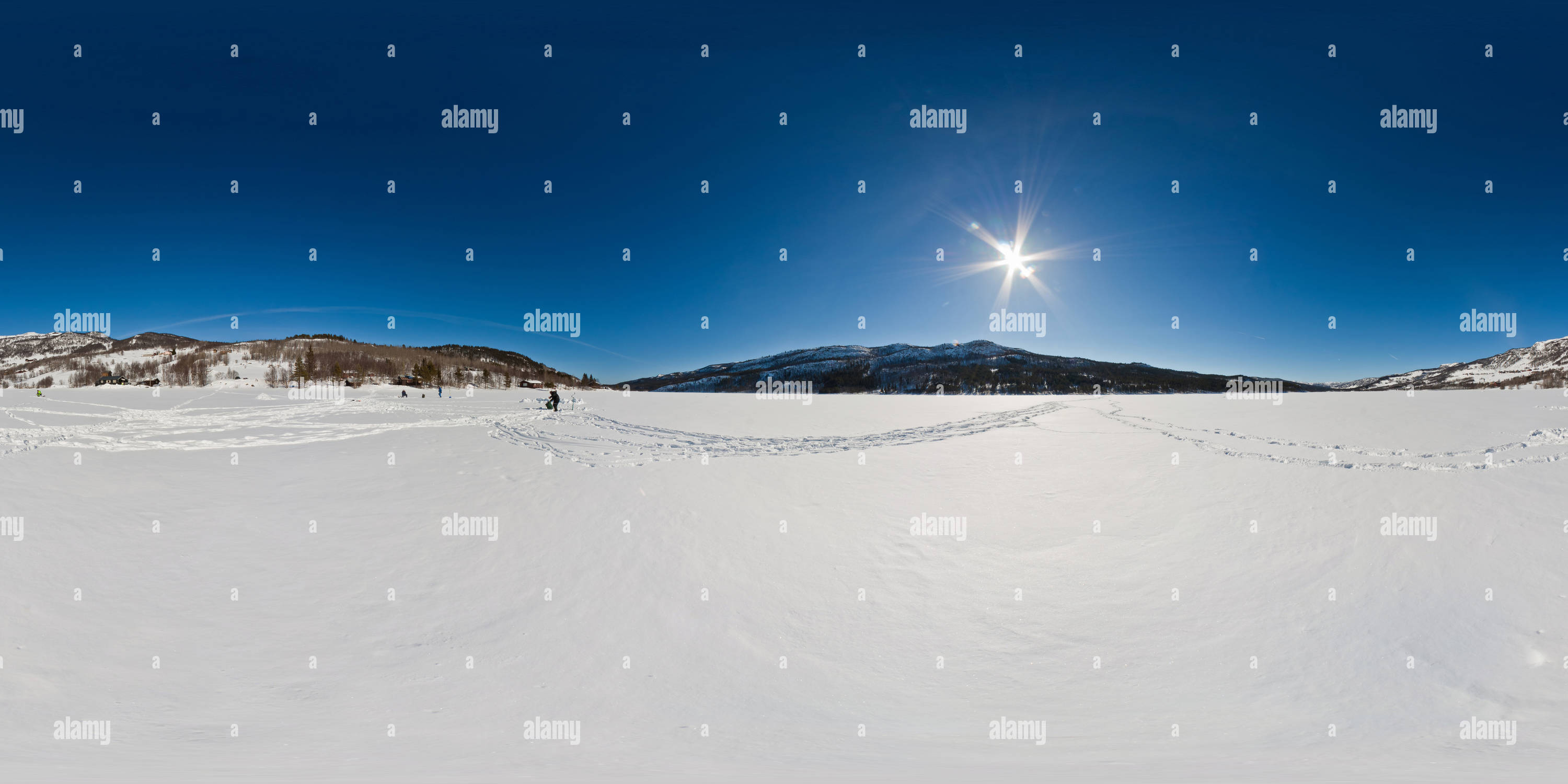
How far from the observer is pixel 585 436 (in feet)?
57.2

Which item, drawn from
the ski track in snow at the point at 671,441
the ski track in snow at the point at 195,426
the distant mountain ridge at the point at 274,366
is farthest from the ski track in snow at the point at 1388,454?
the distant mountain ridge at the point at 274,366

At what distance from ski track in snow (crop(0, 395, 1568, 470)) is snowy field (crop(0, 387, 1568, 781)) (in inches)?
11.9

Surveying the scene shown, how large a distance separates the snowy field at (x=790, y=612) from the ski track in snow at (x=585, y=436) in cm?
30

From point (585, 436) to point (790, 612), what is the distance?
37.8 feet

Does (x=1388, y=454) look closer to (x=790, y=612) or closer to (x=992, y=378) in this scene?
(x=790, y=612)

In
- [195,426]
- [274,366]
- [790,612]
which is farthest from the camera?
→ [274,366]

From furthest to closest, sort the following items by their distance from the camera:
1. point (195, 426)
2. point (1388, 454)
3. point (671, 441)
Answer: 1. point (195, 426)
2. point (671, 441)
3. point (1388, 454)

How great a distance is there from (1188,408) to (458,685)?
89.3 ft

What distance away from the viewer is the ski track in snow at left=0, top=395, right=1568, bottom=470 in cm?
1290

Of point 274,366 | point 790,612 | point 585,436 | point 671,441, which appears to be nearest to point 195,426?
point 585,436

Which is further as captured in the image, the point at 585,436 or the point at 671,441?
the point at 585,436

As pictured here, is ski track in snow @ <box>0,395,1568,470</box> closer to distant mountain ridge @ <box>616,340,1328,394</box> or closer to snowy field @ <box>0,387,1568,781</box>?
snowy field @ <box>0,387,1568,781</box>

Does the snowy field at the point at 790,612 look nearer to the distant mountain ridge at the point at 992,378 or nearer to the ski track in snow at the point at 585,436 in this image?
the ski track in snow at the point at 585,436

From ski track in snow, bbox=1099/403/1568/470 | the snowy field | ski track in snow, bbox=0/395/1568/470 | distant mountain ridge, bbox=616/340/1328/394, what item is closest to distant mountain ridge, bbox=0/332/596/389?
distant mountain ridge, bbox=616/340/1328/394
